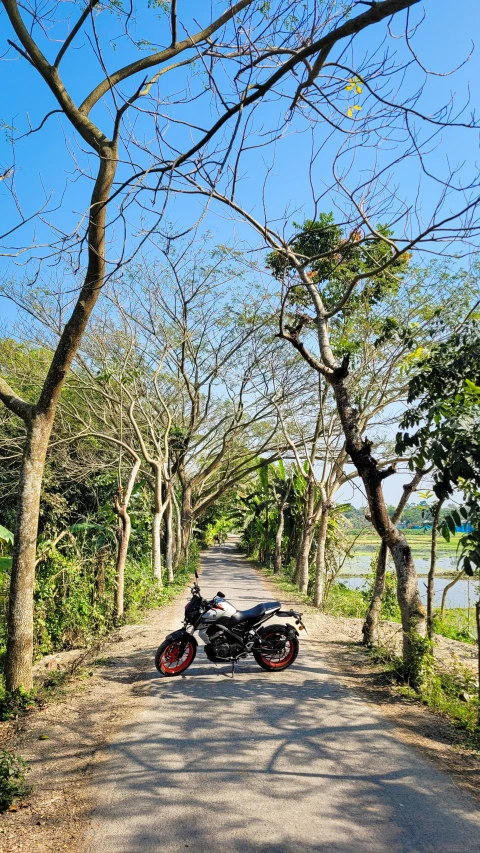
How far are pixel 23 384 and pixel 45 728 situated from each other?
13695 millimetres

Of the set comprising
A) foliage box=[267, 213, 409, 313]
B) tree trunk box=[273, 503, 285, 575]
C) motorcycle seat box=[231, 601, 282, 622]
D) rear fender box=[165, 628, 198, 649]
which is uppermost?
foliage box=[267, 213, 409, 313]

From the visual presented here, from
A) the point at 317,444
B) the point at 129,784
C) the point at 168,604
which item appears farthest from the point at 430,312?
the point at 129,784

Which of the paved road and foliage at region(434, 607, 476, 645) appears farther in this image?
foliage at region(434, 607, 476, 645)

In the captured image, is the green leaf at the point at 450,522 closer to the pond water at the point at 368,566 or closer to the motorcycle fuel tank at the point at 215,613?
the motorcycle fuel tank at the point at 215,613

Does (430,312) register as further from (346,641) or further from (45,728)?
(45,728)

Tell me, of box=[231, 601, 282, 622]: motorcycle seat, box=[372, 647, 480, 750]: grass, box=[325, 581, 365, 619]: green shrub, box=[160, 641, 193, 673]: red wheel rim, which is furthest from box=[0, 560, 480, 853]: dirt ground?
box=[325, 581, 365, 619]: green shrub

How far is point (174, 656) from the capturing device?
24.1 ft

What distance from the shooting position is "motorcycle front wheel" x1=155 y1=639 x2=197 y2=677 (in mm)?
7218

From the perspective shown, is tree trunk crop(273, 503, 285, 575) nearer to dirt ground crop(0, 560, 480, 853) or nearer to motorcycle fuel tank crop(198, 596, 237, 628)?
dirt ground crop(0, 560, 480, 853)

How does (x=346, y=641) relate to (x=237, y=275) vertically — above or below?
below

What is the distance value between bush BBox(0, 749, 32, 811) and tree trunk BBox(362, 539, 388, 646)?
571 centimetres

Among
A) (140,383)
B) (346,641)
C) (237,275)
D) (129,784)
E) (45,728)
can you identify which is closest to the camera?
(129,784)

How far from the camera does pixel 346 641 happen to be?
9.88 m

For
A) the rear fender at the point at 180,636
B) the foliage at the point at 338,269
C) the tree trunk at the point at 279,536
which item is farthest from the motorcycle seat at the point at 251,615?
the tree trunk at the point at 279,536
